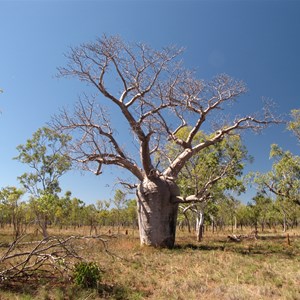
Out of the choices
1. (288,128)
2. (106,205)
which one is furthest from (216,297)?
(106,205)

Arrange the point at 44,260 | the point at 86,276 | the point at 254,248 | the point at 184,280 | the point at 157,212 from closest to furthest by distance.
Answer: the point at 86,276, the point at 44,260, the point at 184,280, the point at 157,212, the point at 254,248

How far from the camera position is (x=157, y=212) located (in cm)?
1348

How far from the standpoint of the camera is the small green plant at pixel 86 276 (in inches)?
254

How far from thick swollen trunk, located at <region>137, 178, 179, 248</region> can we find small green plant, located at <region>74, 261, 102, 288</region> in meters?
6.89

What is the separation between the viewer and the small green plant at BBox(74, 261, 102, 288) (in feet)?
21.2

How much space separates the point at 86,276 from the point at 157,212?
23.6 feet

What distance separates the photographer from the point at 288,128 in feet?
63.9

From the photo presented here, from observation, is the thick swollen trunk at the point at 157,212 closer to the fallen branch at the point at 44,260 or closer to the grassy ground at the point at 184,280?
the grassy ground at the point at 184,280

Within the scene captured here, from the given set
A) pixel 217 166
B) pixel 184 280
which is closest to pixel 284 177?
pixel 217 166

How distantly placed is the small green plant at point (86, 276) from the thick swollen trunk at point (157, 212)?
6890mm

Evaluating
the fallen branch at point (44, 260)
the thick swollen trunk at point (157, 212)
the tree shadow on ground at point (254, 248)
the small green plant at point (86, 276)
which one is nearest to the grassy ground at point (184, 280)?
the small green plant at point (86, 276)

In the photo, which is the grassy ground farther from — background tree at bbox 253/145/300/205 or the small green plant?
background tree at bbox 253/145/300/205

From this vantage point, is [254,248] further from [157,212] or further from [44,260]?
[44,260]

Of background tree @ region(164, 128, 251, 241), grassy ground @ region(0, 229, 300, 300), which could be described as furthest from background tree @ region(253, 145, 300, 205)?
grassy ground @ region(0, 229, 300, 300)
